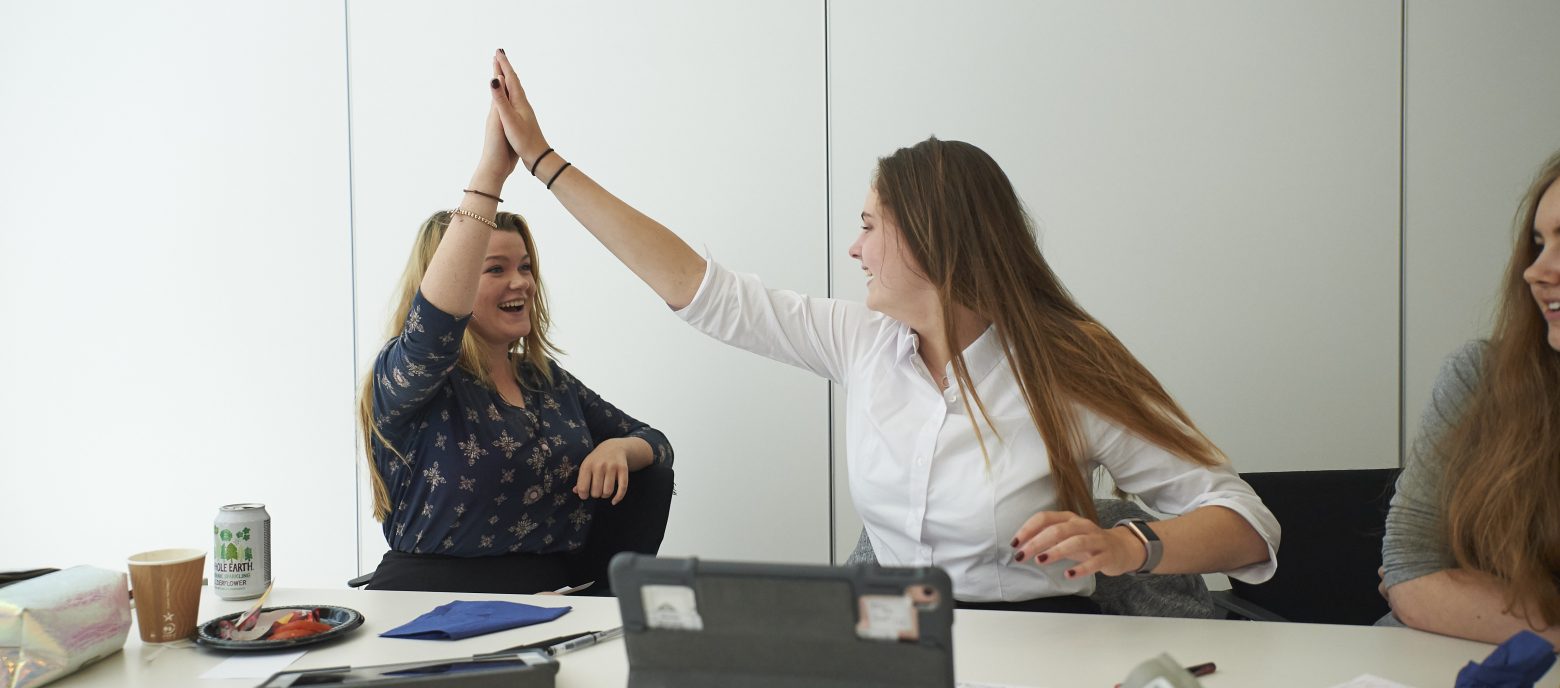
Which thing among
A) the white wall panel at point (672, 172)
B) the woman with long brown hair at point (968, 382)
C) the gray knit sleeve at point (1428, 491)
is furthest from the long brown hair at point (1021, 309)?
the white wall panel at point (672, 172)

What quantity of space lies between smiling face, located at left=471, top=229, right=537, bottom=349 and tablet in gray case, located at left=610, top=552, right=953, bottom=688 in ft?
5.02

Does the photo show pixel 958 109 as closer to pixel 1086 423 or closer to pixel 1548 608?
pixel 1086 423

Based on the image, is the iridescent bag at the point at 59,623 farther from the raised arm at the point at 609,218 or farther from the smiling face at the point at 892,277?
the smiling face at the point at 892,277

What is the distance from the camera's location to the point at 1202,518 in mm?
1585

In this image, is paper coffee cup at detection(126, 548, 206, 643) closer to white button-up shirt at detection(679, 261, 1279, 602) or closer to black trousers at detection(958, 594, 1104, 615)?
white button-up shirt at detection(679, 261, 1279, 602)

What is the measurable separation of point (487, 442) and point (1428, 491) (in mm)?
1628

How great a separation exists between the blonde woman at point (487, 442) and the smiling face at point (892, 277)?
67 cm

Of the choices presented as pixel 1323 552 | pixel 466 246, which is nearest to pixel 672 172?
pixel 466 246

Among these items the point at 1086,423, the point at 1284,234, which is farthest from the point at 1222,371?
the point at 1086,423

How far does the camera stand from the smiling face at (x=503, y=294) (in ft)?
7.60

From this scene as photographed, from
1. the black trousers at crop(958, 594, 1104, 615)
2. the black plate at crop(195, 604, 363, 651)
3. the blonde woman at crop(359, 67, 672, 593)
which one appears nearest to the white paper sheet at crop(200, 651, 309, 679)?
the black plate at crop(195, 604, 363, 651)

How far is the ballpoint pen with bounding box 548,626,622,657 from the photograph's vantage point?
137cm

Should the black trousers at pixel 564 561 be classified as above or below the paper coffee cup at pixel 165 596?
below

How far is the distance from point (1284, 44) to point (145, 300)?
3337mm
